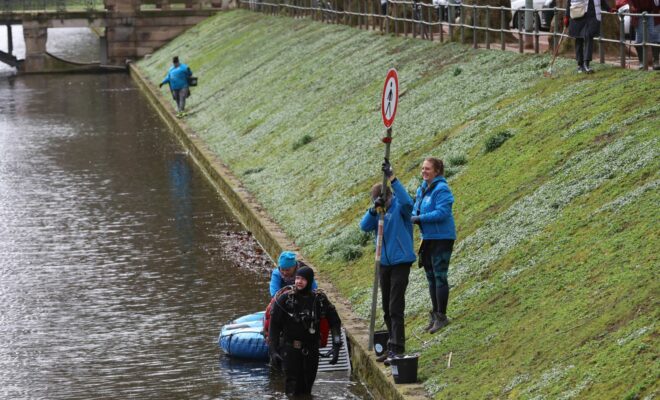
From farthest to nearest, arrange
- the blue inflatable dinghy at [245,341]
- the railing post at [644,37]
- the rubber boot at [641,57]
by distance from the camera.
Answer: the rubber boot at [641,57] → the railing post at [644,37] → the blue inflatable dinghy at [245,341]

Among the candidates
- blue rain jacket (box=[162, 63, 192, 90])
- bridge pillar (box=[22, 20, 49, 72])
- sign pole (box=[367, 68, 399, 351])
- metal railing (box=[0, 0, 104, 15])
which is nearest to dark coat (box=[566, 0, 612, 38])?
sign pole (box=[367, 68, 399, 351])

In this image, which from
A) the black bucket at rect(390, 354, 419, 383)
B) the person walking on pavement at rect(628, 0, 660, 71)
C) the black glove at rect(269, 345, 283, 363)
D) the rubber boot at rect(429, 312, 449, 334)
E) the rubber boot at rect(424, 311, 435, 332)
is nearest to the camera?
the black bucket at rect(390, 354, 419, 383)

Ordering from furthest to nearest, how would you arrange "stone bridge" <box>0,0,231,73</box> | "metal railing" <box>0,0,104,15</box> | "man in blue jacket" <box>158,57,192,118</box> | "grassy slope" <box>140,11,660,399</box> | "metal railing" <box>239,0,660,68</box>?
"metal railing" <box>0,0,104,15</box> < "stone bridge" <box>0,0,231,73</box> < "man in blue jacket" <box>158,57,192,118</box> < "metal railing" <box>239,0,660,68</box> < "grassy slope" <box>140,11,660,399</box>

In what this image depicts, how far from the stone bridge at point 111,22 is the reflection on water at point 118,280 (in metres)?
28.6

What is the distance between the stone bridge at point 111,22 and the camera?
61500mm

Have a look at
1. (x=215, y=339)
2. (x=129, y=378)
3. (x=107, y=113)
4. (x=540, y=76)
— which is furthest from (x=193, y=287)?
(x=107, y=113)

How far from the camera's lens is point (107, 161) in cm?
3048

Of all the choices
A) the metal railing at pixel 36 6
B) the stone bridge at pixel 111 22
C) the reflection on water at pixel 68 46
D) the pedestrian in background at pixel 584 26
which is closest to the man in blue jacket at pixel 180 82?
the pedestrian in background at pixel 584 26

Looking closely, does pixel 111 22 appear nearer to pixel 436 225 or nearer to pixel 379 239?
pixel 379 239

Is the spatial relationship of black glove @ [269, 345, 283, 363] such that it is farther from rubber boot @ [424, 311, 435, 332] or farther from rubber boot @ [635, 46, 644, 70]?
rubber boot @ [635, 46, 644, 70]

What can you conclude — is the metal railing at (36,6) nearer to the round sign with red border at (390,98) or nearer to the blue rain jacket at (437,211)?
the round sign with red border at (390,98)

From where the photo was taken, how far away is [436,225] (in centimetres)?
1281

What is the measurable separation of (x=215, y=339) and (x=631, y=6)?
397 inches

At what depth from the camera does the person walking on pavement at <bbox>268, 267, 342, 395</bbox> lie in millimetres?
12516
